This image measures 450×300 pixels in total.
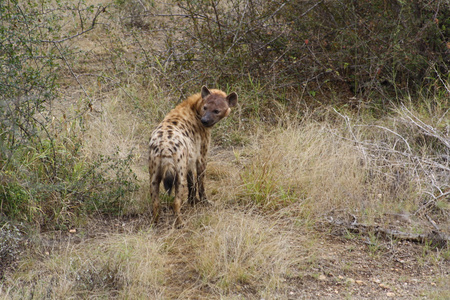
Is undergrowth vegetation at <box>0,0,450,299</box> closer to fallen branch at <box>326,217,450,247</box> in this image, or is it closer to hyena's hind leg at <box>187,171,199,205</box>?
fallen branch at <box>326,217,450,247</box>

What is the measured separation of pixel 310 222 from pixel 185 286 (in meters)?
1.38

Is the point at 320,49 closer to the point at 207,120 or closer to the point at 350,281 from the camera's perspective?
the point at 207,120

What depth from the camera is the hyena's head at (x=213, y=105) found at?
5497mm

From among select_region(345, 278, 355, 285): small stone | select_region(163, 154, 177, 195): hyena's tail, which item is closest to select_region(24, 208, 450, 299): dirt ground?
select_region(345, 278, 355, 285): small stone

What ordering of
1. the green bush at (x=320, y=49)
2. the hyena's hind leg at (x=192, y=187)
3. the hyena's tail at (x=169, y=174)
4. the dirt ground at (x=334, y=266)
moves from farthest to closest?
1. the green bush at (x=320, y=49)
2. the hyena's hind leg at (x=192, y=187)
3. the hyena's tail at (x=169, y=174)
4. the dirt ground at (x=334, y=266)

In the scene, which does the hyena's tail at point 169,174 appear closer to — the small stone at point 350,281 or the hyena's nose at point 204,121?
the hyena's nose at point 204,121

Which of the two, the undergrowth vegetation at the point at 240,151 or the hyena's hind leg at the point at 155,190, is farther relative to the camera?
the hyena's hind leg at the point at 155,190

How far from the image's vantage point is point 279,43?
7.47 metres

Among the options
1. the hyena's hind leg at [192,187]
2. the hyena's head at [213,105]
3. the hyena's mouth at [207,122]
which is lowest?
the hyena's hind leg at [192,187]

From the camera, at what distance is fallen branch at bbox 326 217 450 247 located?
16.0 feet

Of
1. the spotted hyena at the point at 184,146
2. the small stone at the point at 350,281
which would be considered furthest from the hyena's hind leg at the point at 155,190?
the small stone at the point at 350,281

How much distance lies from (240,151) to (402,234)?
2208 millimetres

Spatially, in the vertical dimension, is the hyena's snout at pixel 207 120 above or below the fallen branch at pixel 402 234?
above

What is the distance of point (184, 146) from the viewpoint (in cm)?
498
